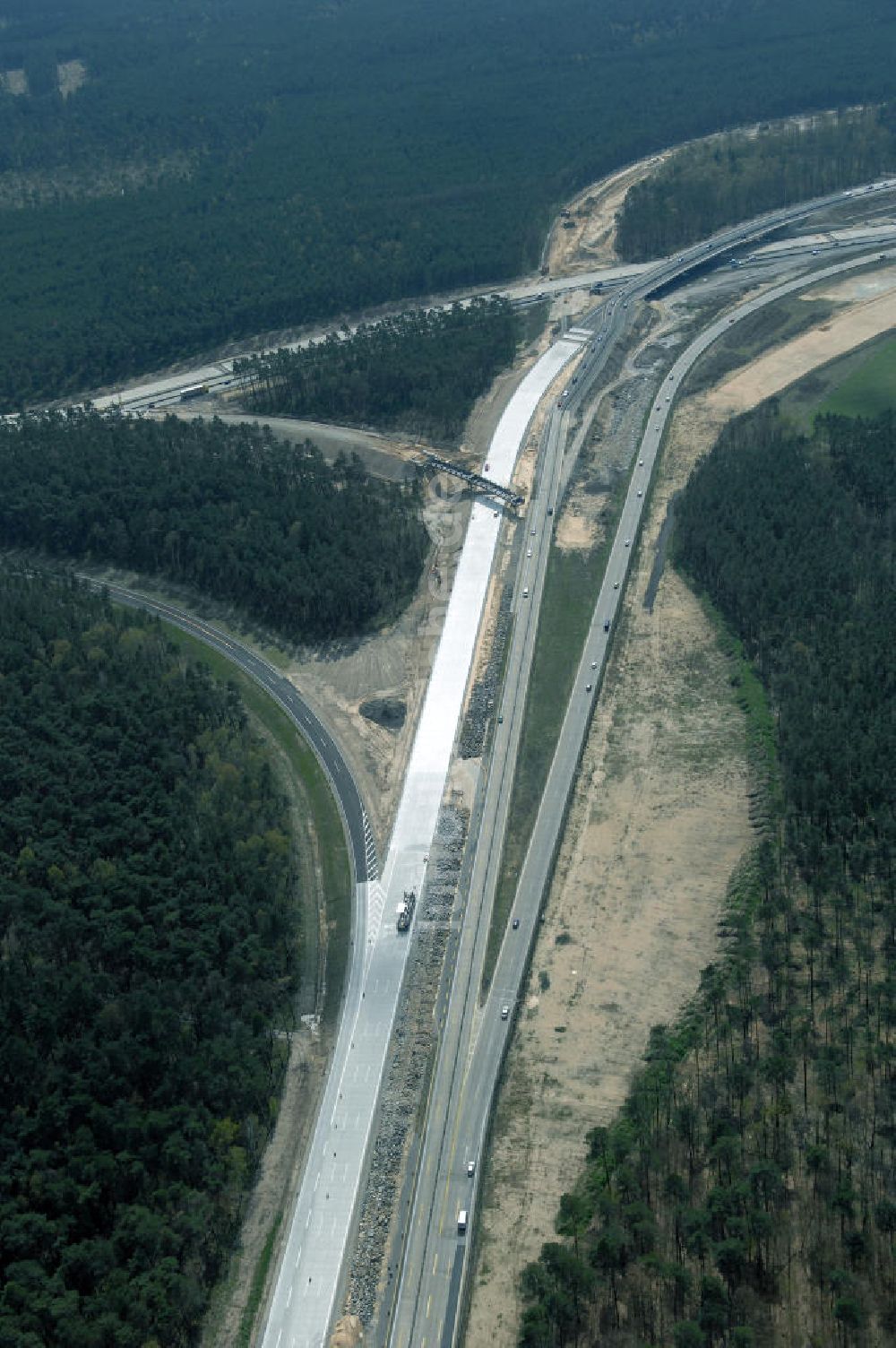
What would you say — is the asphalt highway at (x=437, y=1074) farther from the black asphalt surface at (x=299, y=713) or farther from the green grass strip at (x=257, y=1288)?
the green grass strip at (x=257, y=1288)

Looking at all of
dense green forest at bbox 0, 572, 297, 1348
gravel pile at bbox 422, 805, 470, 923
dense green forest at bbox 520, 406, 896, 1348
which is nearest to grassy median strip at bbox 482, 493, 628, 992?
gravel pile at bbox 422, 805, 470, 923

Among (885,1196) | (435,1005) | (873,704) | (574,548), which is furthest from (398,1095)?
(574,548)

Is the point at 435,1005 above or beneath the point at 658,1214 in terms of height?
above

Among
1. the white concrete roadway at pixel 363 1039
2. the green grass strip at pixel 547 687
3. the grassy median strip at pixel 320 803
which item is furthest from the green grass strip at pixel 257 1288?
the green grass strip at pixel 547 687

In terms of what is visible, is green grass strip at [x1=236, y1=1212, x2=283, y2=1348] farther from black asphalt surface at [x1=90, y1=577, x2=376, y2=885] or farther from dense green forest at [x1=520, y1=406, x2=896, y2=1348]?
black asphalt surface at [x1=90, y1=577, x2=376, y2=885]

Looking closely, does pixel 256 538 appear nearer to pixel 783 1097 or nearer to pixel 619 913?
pixel 619 913

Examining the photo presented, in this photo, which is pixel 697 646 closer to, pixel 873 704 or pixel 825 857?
pixel 873 704
